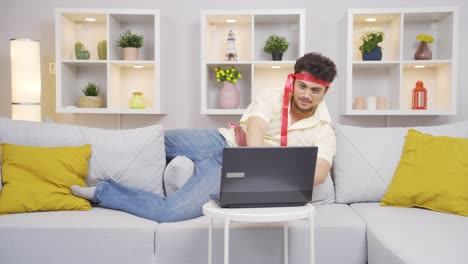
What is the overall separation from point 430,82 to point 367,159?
1344mm

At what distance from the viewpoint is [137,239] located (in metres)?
1.79

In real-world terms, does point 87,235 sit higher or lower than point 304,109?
lower

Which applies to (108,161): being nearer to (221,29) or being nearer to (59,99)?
(59,99)

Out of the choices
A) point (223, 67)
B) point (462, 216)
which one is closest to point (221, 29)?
point (223, 67)

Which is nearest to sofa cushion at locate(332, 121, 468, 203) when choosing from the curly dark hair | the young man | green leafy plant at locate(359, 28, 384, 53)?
the young man

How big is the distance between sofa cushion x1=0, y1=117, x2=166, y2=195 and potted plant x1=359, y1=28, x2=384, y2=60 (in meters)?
1.70

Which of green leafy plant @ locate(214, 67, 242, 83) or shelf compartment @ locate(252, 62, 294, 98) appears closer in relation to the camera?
green leafy plant @ locate(214, 67, 242, 83)

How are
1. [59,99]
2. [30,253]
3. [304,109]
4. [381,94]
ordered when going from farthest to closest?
[381,94] < [59,99] < [304,109] < [30,253]

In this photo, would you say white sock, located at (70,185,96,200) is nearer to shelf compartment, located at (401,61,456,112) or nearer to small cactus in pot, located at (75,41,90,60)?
small cactus in pot, located at (75,41,90,60)

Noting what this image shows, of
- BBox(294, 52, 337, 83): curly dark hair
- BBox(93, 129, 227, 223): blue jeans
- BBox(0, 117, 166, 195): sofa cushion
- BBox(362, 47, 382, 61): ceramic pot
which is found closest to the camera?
BBox(93, 129, 227, 223): blue jeans

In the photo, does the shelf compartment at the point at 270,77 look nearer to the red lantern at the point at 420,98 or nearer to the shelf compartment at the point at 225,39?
the shelf compartment at the point at 225,39

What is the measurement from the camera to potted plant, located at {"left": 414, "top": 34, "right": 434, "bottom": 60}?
3129 millimetres

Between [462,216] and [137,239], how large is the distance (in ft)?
4.69

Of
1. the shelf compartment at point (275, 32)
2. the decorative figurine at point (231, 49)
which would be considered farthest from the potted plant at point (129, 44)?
the shelf compartment at point (275, 32)
